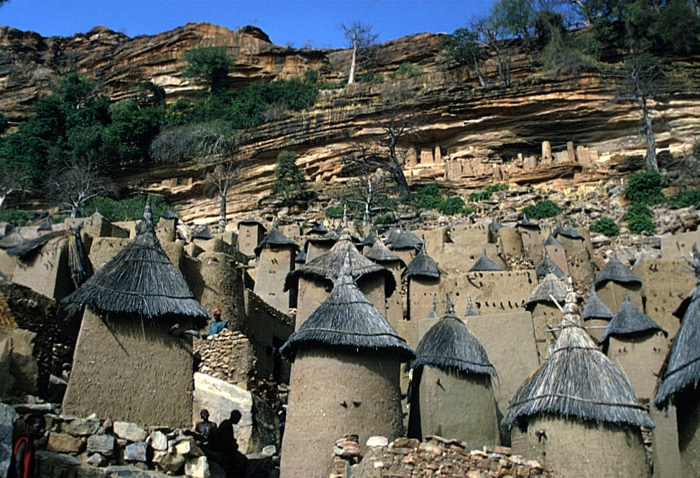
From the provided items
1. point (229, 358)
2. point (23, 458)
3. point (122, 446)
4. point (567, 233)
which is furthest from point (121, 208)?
point (23, 458)

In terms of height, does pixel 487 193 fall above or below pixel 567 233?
above

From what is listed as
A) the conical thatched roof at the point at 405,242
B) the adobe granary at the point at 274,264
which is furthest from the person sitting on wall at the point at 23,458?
the conical thatched roof at the point at 405,242

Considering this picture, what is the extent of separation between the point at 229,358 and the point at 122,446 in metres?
4.89

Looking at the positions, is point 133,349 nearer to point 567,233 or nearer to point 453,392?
point 453,392

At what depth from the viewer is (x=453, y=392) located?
12344 millimetres

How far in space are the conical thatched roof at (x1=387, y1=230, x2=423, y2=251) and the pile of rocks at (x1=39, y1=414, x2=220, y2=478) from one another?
1525cm

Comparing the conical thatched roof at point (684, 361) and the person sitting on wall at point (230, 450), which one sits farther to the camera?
the person sitting on wall at point (230, 450)

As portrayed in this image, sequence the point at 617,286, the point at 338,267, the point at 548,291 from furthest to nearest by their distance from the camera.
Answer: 1. the point at 617,286
2. the point at 548,291
3. the point at 338,267

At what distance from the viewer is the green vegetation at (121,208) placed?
41375 millimetres

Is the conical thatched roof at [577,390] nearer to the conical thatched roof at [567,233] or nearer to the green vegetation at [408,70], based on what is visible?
the conical thatched roof at [567,233]

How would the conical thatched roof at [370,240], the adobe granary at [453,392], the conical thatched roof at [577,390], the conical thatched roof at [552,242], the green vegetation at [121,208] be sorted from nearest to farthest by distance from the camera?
the conical thatched roof at [577,390] < the adobe granary at [453,392] < the conical thatched roof at [552,242] < the conical thatched roof at [370,240] < the green vegetation at [121,208]

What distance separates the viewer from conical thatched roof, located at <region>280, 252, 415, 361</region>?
435 inches

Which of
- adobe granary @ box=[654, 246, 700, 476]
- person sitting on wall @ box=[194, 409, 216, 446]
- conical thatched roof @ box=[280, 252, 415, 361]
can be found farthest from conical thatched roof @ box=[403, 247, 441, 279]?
person sitting on wall @ box=[194, 409, 216, 446]

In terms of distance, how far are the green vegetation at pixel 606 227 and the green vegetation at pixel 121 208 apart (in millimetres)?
23464
